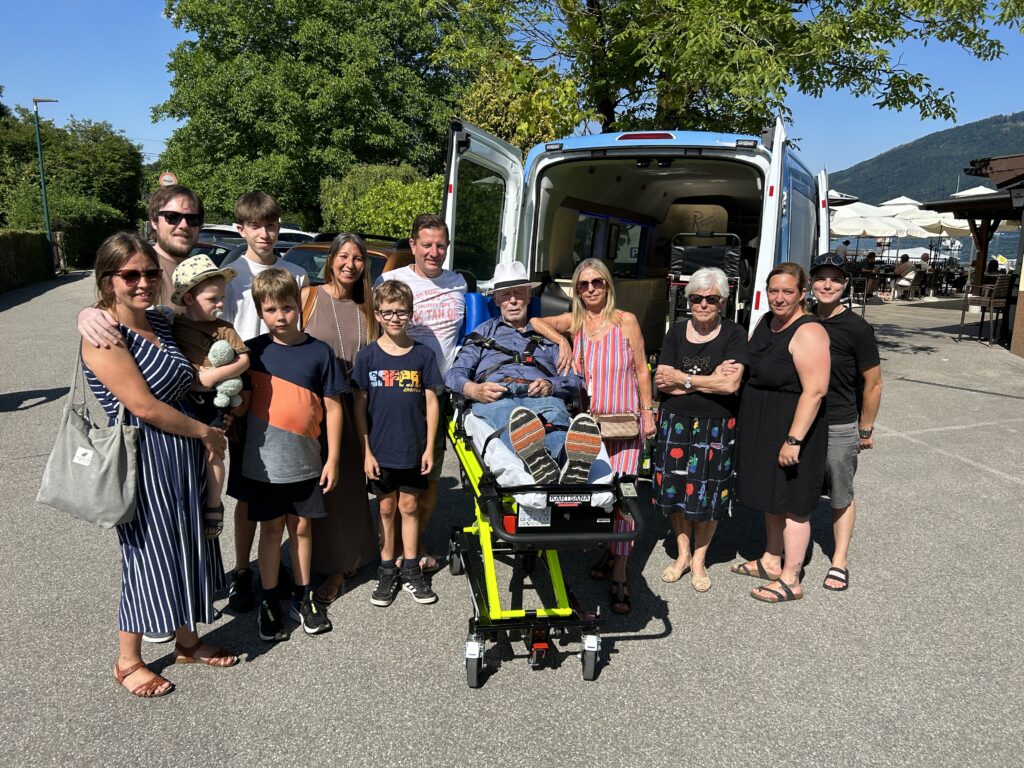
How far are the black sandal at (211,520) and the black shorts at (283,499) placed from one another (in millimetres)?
249

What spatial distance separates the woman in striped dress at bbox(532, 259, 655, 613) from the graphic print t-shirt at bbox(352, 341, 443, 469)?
2.45ft

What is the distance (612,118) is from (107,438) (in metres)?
10.4

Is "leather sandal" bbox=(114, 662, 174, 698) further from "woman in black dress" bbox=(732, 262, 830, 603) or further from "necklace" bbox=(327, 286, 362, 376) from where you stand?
"woman in black dress" bbox=(732, 262, 830, 603)

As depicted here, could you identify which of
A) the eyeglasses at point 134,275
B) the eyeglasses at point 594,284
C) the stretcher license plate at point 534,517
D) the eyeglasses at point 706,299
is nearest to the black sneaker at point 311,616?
the stretcher license plate at point 534,517

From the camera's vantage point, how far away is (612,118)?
1159 centimetres

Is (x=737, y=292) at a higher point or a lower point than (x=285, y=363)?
higher

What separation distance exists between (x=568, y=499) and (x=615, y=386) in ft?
3.68

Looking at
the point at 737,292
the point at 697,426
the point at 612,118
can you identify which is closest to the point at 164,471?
the point at 697,426

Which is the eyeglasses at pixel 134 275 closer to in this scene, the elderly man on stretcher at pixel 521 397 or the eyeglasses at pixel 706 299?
the elderly man on stretcher at pixel 521 397

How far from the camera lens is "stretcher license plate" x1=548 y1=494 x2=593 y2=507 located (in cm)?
290

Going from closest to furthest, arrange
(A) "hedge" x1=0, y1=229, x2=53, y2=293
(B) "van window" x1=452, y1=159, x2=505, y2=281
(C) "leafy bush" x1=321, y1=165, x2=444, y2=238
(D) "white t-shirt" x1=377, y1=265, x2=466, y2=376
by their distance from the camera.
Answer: (D) "white t-shirt" x1=377, y1=265, x2=466, y2=376
(B) "van window" x1=452, y1=159, x2=505, y2=281
(C) "leafy bush" x1=321, y1=165, x2=444, y2=238
(A) "hedge" x1=0, y1=229, x2=53, y2=293

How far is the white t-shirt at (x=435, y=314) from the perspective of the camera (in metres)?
4.12

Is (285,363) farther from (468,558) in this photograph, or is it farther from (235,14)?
(235,14)

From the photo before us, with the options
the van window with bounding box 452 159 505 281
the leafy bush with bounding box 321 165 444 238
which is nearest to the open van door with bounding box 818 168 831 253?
the van window with bounding box 452 159 505 281
